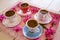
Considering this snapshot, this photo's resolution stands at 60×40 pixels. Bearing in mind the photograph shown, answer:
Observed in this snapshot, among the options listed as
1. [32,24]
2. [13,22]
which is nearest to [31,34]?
[32,24]

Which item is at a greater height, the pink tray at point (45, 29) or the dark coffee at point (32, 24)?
the dark coffee at point (32, 24)

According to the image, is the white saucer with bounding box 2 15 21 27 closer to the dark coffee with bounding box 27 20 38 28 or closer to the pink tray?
the pink tray

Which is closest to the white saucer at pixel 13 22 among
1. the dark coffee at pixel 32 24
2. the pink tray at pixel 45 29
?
the pink tray at pixel 45 29

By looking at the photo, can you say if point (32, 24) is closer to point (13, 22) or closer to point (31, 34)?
point (31, 34)

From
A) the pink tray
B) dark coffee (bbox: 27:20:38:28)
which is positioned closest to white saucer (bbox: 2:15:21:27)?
the pink tray

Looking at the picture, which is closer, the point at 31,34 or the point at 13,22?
the point at 31,34

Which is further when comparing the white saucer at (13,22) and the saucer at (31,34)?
the white saucer at (13,22)

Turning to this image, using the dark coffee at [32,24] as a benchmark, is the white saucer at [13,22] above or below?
below

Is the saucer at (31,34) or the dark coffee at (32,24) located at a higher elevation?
the dark coffee at (32,24)

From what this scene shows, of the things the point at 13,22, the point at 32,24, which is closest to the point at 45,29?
the point at 32,24

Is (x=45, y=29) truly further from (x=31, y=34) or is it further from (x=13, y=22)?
(x=13, y=22)

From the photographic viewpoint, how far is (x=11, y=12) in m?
1.01

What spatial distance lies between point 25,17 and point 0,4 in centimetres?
42

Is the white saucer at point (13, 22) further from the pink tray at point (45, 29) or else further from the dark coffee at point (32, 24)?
the dark coffee at point (32, 24)
